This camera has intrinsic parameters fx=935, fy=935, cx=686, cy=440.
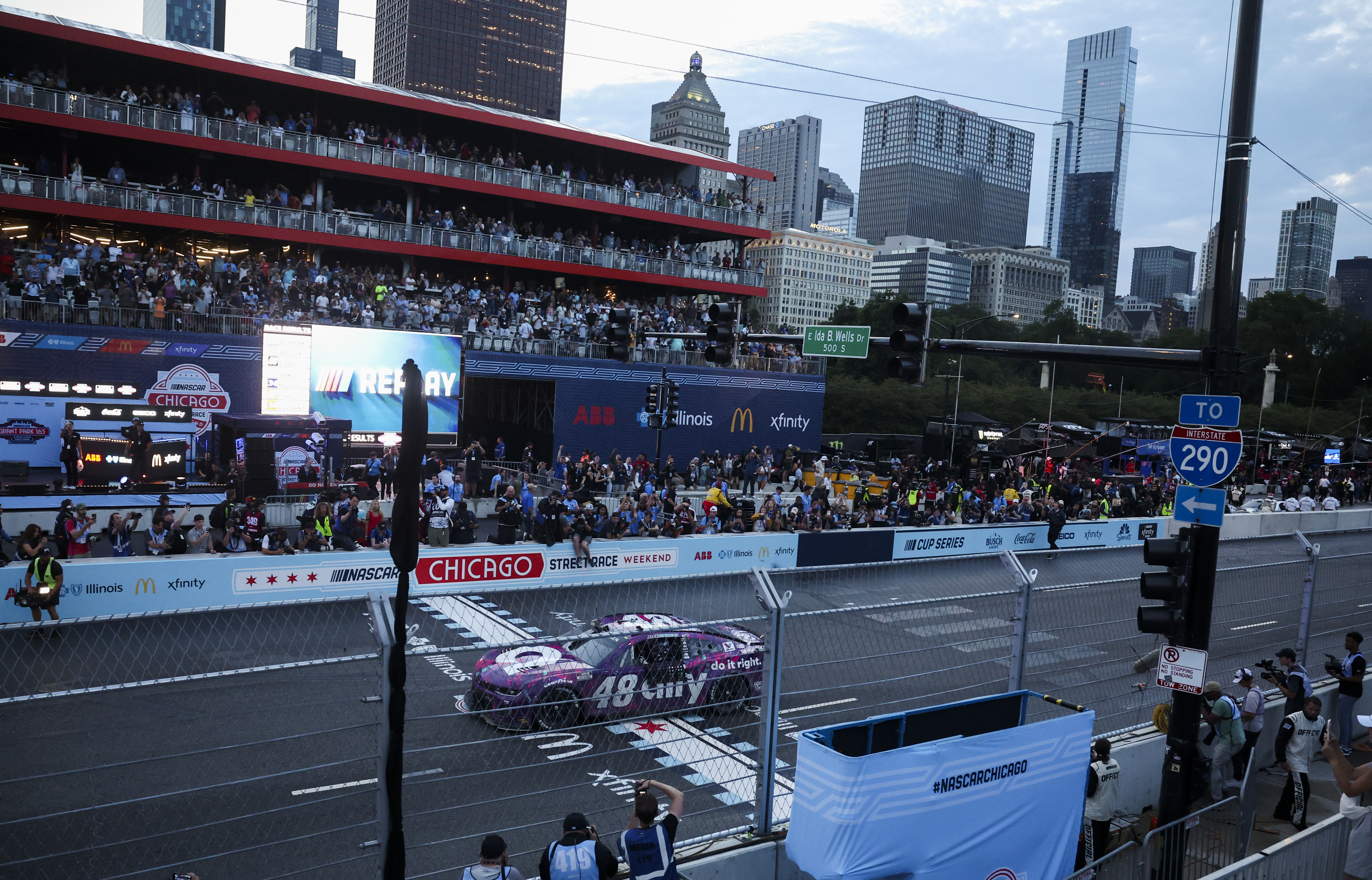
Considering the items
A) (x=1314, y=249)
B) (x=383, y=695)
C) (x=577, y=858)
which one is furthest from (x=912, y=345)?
(x=1314, y=249)

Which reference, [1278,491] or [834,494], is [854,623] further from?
[1278,491]

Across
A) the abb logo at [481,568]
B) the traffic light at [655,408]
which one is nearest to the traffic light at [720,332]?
the abb logo at [481,568]

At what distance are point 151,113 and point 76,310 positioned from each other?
29.4 feet

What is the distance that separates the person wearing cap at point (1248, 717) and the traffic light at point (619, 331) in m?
14.5

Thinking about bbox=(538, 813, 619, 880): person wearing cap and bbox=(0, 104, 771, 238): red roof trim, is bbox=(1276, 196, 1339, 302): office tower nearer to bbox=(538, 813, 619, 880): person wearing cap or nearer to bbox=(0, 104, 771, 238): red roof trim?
bbox=(0, 104, 771, 238): red roof trim

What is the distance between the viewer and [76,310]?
2831cm

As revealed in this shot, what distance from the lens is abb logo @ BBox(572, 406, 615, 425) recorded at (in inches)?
1545

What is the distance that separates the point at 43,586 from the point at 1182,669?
44.3 feet

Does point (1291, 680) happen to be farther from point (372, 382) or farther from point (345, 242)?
point (345, 242)

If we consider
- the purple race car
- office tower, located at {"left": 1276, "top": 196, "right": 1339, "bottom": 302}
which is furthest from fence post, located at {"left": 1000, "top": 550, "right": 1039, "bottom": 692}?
office tower, located at {"left": 1276, "top": 196, "right": 1339, "bottom": 302}

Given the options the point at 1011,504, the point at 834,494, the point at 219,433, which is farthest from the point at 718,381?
the point at 219,433

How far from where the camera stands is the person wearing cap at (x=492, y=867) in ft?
16.3

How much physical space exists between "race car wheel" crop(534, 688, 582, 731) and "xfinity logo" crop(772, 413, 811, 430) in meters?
37.3

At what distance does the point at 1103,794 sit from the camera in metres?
7.79
